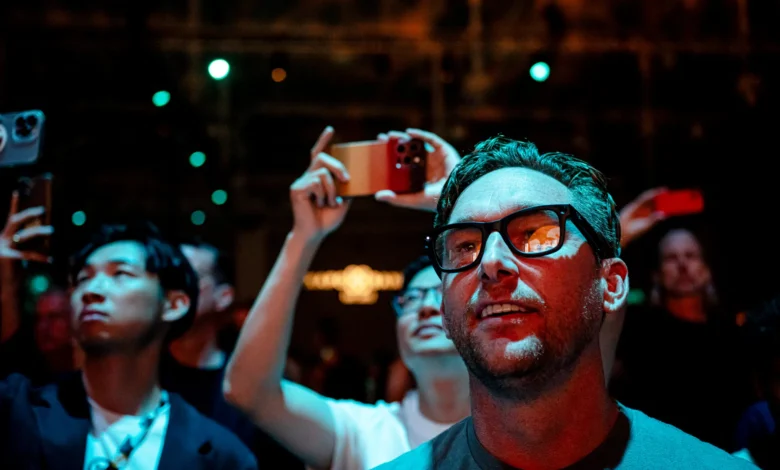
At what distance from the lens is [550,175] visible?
171 cm

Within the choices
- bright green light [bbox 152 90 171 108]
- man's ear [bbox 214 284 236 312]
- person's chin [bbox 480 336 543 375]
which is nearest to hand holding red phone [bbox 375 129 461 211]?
person's chin [bbox 480 336 543 375]

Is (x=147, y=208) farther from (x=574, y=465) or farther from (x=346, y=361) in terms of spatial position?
(x=574, y=465)

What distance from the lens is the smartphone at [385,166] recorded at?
2.45m

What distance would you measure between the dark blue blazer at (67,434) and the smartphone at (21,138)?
718 millimetres

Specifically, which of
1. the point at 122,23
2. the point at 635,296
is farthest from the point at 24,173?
the point at 635,296

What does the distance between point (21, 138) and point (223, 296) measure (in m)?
1.66

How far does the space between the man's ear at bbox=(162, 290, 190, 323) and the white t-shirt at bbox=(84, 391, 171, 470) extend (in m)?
0.36

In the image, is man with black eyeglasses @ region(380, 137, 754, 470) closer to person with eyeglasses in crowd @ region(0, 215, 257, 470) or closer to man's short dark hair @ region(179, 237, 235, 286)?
person with eyeglasses in crowd @ region(0, 215, 257, 470)

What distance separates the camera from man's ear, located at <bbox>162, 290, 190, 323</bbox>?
2924mm

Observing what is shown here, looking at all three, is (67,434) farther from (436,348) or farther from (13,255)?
(436,348)

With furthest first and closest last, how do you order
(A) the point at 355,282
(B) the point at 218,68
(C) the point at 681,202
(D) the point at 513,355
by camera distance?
1. (A) the point at 355,282
2. (B) the point at 218,68
3. (C) the point at 681,202
4. (D) the point at 513,355

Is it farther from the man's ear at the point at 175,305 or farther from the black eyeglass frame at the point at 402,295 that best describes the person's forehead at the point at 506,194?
the man's ear at the point at 175,305

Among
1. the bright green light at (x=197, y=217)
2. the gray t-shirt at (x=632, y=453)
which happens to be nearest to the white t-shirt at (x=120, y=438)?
the gray t-shirt at (x=632, y=453)

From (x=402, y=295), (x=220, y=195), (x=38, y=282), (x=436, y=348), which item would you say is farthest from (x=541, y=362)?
(x=38, y=282)
